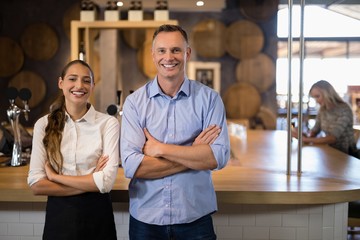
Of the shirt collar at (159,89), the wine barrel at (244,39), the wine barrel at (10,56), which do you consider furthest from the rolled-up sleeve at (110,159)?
the wine barrel at (10,56)

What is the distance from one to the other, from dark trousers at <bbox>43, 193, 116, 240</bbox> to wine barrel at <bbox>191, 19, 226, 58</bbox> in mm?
4828

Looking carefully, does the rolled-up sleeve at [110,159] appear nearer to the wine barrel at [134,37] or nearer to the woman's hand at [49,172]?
the woman's hand at [49,172]

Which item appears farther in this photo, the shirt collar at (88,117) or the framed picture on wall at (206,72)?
the framed picture on wall at (206,72)

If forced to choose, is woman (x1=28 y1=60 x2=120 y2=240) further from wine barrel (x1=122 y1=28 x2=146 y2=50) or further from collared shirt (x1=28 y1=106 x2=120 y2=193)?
wine barrel (x1=122 y1=28 x2=146 y2=50)

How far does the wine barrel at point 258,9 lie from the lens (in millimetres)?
6395

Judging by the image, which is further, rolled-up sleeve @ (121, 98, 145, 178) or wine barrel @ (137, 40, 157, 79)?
wine barrel @ (137, 40, 157, 79)

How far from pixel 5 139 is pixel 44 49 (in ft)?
12.1

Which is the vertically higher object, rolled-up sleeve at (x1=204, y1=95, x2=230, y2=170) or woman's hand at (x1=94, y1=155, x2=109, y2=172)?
rolled-up sleeve at (x1=204, y1=95, x2=230, y2=170)

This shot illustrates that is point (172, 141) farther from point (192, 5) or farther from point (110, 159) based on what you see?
point (192, 5)

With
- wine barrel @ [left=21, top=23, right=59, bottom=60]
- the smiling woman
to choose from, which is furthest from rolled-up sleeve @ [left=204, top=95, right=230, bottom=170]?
wine barrel @ [left=21, top=23, right=59, bottom=60]

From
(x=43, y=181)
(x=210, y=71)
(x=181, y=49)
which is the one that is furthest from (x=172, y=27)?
(x=210, y=71)

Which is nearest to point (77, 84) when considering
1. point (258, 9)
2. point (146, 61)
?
point (146, 61)

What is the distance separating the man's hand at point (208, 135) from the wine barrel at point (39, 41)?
203 inches

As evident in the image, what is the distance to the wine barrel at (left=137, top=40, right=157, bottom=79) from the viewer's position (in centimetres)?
628
